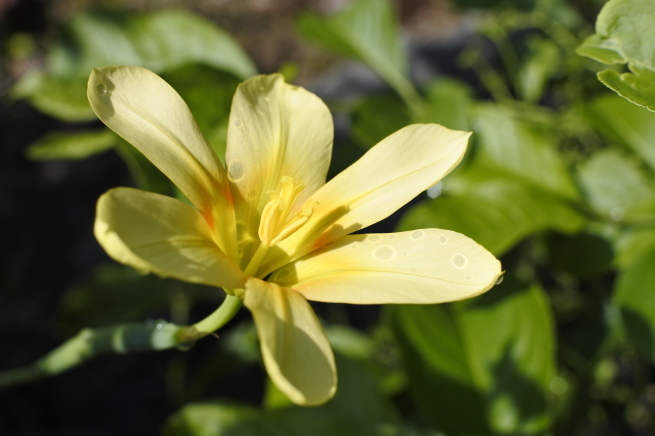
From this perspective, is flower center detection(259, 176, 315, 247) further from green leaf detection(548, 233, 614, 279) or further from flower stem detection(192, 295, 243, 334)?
green leaf detection(548, 233, 614, 279)

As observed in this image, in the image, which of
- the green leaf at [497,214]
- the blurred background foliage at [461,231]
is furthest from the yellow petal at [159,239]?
the green leaf at [497,214]

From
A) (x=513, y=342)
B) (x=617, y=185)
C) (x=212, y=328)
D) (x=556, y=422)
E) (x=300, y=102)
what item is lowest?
(x=556, y=422)

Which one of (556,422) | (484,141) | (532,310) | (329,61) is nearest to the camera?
(532,310)

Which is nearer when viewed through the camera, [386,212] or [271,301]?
[271,301]

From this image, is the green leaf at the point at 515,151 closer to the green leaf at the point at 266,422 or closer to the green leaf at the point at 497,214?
the green leaf at the point at 497,214

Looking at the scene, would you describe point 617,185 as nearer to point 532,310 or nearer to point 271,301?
point 532,310

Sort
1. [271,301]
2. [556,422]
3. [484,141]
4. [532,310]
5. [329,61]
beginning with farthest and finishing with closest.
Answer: [329,61], [556,422], [484,141], [532,310], [271,301]

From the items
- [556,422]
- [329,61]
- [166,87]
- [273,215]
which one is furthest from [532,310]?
[329,61]

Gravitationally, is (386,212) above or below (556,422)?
above
